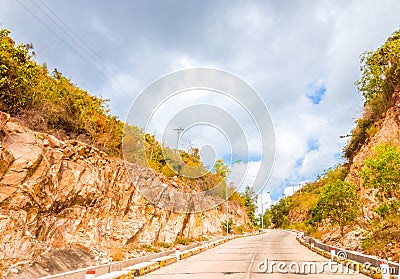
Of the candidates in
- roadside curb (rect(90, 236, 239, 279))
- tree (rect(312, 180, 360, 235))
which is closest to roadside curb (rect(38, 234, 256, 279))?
roadside curb (rect(90, 236, 239, 279))

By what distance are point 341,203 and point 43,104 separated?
62.7 feet

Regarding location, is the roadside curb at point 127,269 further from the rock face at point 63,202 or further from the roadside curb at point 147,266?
the rock face at point 63,202

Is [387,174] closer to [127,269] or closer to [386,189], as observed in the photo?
[386,189]

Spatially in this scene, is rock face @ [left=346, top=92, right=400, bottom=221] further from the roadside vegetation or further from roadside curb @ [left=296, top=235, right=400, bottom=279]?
roadside curb @ [left=296, top=235, right=400, bottom=279]

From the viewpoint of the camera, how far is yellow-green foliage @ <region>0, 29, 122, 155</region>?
52.2ft

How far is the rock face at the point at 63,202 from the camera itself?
12.3 meters

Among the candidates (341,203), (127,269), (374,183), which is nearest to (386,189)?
(374,183)

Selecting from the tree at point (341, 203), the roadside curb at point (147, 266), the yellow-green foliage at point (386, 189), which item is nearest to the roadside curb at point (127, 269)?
the roadside curb at point (147, 266)

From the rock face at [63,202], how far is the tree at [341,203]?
11607mm

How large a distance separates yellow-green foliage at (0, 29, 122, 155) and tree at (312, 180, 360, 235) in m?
15.2

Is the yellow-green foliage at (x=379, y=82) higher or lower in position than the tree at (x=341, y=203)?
higher

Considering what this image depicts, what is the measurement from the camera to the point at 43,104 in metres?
18.9

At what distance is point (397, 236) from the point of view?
15820 mm

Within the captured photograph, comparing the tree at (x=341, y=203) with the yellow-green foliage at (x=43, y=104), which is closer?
the yellow-green foliage at (x=43, y=104)
